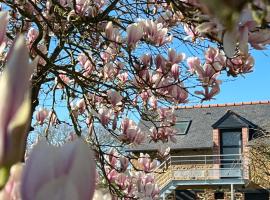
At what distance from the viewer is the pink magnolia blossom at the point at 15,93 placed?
0.56 m

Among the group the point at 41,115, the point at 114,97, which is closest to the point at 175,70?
the point at 114,97

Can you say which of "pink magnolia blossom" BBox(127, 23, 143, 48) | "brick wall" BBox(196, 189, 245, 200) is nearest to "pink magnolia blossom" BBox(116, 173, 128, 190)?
"pink magnolia blossom" BBox(127, 23, 143, 48)

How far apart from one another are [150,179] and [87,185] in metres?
4.11

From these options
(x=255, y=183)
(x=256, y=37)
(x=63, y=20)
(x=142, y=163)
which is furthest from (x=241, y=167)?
(x=256, y=37)

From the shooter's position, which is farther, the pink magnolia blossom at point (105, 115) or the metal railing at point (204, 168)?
the metal railing at point (204, 168)

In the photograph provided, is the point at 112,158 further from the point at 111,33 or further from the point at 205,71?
the point at 205,71

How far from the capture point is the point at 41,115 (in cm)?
473

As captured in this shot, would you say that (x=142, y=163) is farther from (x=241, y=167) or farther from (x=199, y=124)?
(x=199, y=124)

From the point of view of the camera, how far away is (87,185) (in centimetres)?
59

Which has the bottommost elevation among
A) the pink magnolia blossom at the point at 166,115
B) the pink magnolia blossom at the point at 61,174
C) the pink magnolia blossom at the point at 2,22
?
the pink magnolia blossom at the point at 61,174

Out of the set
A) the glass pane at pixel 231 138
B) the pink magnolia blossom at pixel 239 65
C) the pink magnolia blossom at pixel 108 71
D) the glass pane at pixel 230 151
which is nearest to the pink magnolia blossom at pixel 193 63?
the pink magnolia blossom at pixel 239 65

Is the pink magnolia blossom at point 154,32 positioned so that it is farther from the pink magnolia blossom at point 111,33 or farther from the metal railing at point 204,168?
the metal railing at point 204,168

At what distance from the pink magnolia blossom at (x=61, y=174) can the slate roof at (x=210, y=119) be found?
20.4 meters

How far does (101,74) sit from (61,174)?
3485mm
